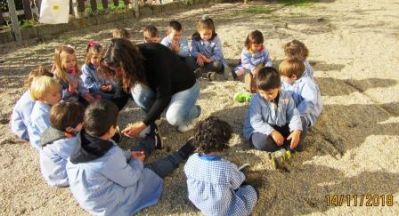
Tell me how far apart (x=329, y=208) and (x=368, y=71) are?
9.30 feet

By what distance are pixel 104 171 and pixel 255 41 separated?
290cm

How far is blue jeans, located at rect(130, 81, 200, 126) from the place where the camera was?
3867mm

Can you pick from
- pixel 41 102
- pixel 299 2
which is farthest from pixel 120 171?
pixel 299 2

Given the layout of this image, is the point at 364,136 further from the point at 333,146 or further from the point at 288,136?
the point at 288,136

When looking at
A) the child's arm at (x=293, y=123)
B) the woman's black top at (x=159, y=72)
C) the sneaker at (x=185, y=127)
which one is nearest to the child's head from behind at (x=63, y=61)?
the woman's black top at (x=159, y=72)

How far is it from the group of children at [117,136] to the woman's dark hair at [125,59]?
0.12 metres

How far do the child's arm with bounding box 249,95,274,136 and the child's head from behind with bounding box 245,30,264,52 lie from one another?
1512 millimetres

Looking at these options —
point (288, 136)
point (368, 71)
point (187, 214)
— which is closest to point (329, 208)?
point (288, 136)

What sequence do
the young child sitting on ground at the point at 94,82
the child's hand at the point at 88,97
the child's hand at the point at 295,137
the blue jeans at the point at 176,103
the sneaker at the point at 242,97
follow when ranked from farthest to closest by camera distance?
the sneaker at the point at 242,97
the young child sitting on ground at the point at 94,82
the child's hand at the point at 88,97
the blue jeans at the point at 176,103
the child's hand at the point at 295,137

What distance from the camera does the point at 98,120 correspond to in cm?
281

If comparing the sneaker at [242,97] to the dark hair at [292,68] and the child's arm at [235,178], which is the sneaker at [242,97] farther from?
the child's arm at [235,178]

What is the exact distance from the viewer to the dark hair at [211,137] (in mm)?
2818

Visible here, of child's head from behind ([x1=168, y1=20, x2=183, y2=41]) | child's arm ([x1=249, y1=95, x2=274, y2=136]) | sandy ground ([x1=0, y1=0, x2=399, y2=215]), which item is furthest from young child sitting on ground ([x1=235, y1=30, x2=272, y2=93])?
child's arm ([x1=249, y1=95, x2=274, y2=136])

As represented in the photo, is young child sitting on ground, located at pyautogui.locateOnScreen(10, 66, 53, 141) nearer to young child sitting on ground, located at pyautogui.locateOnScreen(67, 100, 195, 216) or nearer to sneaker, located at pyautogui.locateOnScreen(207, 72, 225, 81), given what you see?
young child sitting on ground, located at pyautogui.locateOnScreen(67, 100, 195, 216)
